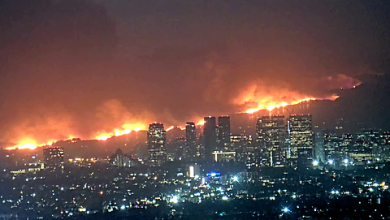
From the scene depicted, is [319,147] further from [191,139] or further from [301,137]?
[191,139]

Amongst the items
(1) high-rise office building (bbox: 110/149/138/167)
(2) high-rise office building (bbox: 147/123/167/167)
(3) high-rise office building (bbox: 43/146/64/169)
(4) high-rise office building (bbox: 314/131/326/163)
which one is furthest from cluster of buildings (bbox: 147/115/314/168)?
(3) high-rise office building (bbox: 43/146/64/169)

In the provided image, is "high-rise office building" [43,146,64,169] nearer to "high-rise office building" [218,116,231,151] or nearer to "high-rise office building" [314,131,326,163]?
"high-rise office building" [218,116,231,151]

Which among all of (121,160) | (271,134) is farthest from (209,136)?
(121,160)

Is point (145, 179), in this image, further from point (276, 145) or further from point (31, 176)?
point (276, 145)

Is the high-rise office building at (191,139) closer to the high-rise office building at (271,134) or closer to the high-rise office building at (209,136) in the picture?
the high-rise office building at (209,136)

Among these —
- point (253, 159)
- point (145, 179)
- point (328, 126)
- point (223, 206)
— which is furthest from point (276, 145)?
point (223, 206)

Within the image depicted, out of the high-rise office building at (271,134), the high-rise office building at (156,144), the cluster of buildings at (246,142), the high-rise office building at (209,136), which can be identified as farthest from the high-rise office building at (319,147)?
the high-rise office building at (156,144)
